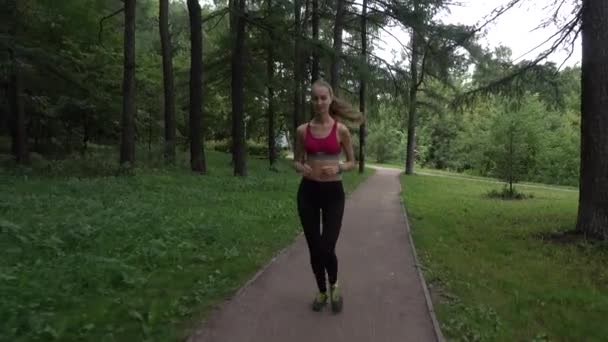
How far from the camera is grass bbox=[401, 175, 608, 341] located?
4.58 metres

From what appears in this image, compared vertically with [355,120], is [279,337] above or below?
below

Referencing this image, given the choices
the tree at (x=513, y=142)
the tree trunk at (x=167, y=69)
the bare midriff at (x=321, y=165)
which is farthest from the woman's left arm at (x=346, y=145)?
the tree trunk at (x=167, y=69)

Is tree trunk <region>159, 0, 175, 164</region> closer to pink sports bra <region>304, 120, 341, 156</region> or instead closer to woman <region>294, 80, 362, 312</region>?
woman <region>294, 80, 362, 312</region>

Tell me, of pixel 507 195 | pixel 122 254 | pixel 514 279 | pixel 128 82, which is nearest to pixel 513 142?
pixel 507 195

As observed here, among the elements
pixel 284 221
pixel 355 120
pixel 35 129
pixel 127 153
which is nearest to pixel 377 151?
pixel 35 129

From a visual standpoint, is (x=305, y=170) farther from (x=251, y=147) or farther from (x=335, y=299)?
(x=251, y=147)

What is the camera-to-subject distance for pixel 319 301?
192 inches

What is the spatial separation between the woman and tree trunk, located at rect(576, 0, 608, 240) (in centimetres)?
520

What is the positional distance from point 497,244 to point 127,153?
11.4m

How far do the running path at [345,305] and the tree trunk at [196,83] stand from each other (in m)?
10.4

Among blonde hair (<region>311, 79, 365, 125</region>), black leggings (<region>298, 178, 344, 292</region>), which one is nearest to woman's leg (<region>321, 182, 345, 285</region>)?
black leggings (<region>298, 178, 344, 292</region>)

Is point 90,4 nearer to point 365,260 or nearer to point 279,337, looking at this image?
point 365,260

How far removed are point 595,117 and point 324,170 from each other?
5.80 meters

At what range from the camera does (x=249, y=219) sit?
373 inches
